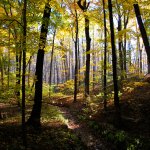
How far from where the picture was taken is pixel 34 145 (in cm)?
1091

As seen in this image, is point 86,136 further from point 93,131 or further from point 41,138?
point 41,138

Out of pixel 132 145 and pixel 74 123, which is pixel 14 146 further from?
pixel 74 123

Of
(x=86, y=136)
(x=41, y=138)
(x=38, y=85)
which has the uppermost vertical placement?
(x=38, y=85)

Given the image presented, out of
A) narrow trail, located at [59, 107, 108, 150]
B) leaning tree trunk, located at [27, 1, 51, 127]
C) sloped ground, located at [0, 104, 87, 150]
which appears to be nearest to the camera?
sloped ground, located at [0, 104, 87, 150]

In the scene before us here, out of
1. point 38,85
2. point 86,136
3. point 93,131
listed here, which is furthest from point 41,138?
point 93,131

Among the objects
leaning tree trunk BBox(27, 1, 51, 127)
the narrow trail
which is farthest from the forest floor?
leaning tree trunk BBox(27, 1, 51, 127)

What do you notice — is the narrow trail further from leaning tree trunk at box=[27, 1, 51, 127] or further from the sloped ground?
leaning tree trunk at box=[27, 1, 51, 127]

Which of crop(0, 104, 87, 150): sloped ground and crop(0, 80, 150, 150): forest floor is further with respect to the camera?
crop(0, 80, 150, 150): forest floor

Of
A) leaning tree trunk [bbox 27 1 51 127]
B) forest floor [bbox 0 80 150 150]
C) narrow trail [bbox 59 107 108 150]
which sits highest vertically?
leaning tree trunk [bbox 27 1 51 127]

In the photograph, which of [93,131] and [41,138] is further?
[93,131]

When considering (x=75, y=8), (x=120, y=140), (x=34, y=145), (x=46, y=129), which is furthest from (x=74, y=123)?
(x=75, y=8)

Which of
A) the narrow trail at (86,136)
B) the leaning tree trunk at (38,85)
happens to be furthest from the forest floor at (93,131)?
the leaning tree trunk at (38,85)

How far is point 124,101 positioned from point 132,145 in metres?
6.47

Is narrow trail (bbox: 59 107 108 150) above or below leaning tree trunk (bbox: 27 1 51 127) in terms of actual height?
below
